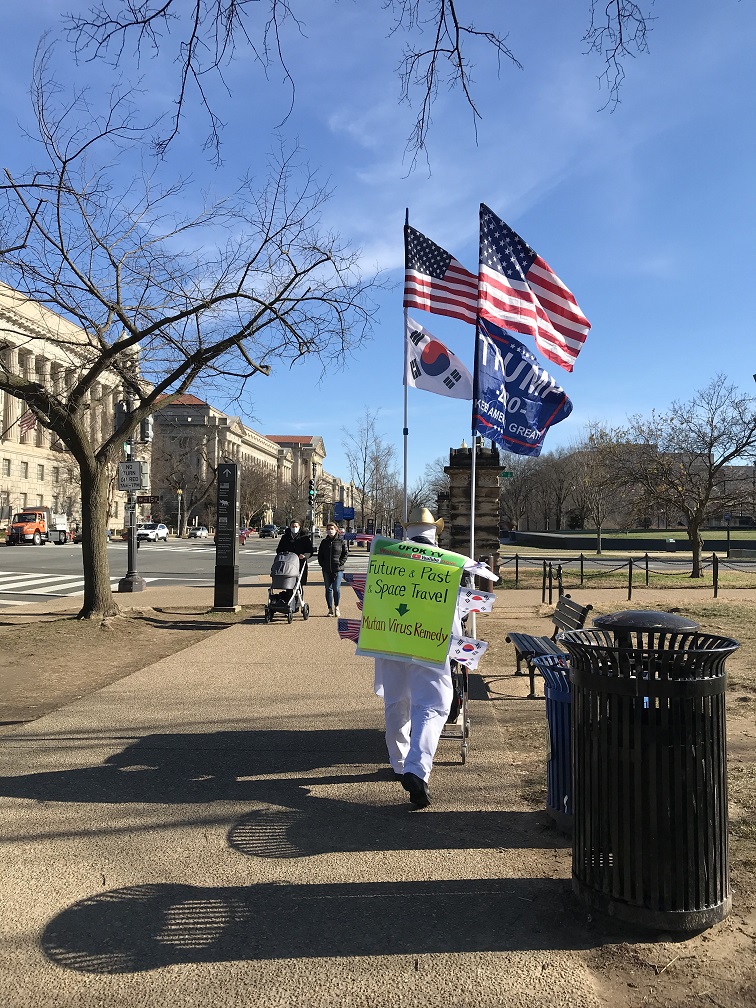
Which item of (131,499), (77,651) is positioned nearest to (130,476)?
(131,499)

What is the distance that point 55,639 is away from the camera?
11484mm

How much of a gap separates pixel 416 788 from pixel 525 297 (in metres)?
5.63

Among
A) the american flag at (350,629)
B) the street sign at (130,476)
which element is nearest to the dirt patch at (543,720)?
the american flag at (350,629)

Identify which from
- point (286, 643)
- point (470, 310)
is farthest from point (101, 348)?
point (470, 310)

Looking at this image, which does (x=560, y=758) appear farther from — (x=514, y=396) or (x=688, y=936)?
(x=514, y=396)

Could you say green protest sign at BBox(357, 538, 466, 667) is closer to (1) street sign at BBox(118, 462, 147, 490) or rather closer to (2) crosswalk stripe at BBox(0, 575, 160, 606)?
(2) crosswalk stripe at BBox(0, 575, 160, 606)

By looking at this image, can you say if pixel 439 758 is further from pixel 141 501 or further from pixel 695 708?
pixel 141 501

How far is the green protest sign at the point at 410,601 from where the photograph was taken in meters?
5.08

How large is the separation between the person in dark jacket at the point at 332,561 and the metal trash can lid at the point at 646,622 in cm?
1053

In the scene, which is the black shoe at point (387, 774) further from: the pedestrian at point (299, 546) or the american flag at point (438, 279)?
the pedestrian at point (299, 546)

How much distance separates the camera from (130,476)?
1967 centimetres

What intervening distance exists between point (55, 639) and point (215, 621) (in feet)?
11.7

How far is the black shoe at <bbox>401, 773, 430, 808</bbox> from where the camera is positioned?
475 cm

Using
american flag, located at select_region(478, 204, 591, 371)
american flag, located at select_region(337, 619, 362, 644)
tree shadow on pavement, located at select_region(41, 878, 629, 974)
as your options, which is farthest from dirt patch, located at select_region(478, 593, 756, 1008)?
american flag, located at select_region(478, 204, 591, 371)
